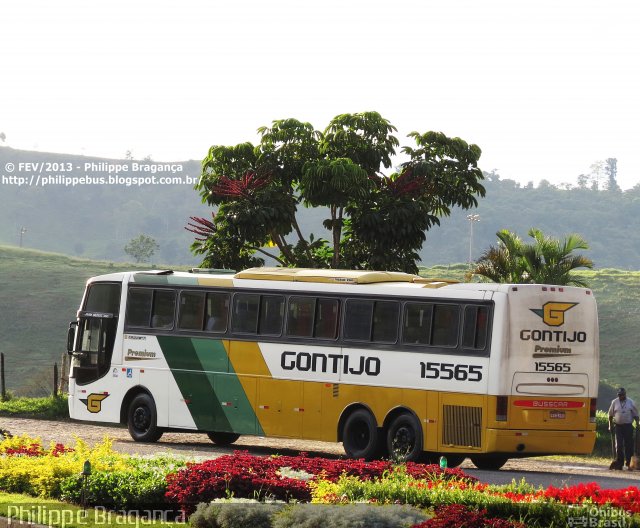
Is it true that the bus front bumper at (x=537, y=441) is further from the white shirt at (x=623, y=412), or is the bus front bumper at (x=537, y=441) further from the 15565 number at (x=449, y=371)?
the white shirt at (x=623, y=412)

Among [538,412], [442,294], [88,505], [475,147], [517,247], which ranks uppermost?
[475,147]

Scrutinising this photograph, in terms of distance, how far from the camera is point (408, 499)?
12773 mm

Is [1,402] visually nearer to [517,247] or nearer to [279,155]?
[279,155]

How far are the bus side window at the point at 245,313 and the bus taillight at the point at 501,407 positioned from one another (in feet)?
17.9

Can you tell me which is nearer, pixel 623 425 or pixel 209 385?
pixel 209 385

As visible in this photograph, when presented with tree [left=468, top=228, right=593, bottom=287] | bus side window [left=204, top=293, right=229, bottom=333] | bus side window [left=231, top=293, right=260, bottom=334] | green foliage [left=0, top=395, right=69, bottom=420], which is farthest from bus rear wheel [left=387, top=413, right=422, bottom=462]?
green foliage [left=0, top=395, right=69, bottom=420]

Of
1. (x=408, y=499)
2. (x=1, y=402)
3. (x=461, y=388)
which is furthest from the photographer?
(x=1, y=402)

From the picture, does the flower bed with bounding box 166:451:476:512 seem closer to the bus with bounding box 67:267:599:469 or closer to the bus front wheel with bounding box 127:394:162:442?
the bus with bounding box 67:267:599:469

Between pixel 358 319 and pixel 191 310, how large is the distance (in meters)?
4.10

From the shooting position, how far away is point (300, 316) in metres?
24.2

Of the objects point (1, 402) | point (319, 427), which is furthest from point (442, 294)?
point (1, 402)

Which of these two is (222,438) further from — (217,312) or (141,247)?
(141,247)

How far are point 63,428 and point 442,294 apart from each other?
1246cm

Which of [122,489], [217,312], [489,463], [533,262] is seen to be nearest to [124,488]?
[122,489]
